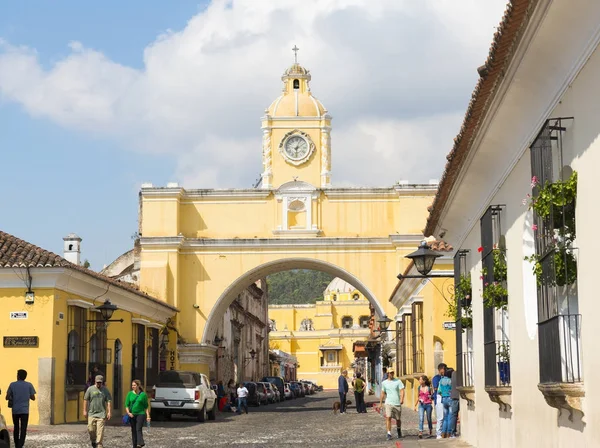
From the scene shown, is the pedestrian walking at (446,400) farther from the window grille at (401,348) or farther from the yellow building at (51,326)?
the window grille at (401,348)

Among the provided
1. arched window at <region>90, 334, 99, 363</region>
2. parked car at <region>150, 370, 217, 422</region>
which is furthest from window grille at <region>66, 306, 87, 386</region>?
parked car at <region>150, 370, 217, 422</region>

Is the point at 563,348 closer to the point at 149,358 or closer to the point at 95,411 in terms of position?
the point at 95,411

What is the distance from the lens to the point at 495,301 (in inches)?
484

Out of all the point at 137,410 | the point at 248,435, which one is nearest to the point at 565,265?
the point at 137,410

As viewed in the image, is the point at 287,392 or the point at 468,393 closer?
the point at 468,393

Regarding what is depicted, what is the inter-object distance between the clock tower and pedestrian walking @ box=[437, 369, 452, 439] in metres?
22.8

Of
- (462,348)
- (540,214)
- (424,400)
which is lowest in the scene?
(424,400)

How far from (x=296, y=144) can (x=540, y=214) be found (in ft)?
110

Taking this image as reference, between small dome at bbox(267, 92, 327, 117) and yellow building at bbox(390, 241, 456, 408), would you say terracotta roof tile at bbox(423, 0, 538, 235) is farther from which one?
small dome at bbox(267, 92, 327, 117)

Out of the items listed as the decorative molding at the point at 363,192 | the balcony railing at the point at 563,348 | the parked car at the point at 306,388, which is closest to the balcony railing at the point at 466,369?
the balcony railing at the point at 563,348

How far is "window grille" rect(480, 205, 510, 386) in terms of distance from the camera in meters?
12.1

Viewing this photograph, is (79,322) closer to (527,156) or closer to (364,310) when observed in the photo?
(527,156)

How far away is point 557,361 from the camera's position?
8.27 meters

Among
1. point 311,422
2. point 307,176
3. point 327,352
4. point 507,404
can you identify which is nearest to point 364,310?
point 327,352
